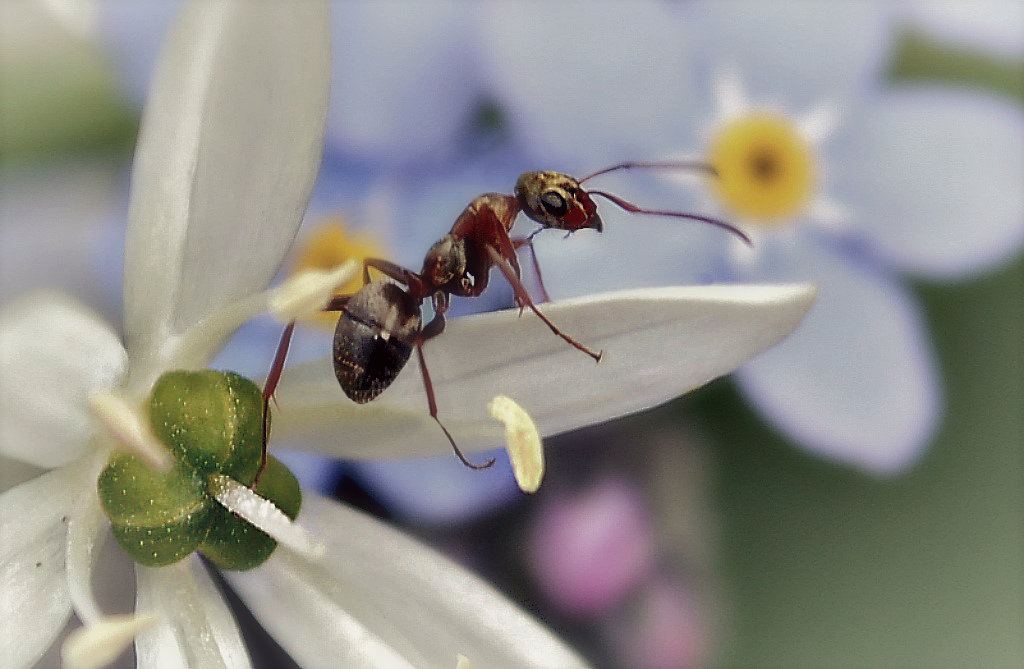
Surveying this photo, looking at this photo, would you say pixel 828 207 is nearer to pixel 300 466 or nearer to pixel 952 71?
pixel 952 71

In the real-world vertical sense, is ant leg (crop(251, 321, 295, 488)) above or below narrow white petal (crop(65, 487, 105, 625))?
above

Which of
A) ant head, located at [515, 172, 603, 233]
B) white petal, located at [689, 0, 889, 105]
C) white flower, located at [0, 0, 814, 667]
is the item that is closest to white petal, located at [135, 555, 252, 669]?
white flower, located at [0, 0, 814, 667]

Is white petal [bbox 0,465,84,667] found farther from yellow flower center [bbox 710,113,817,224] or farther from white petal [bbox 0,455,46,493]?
yellow flower center [bbox 710,113,817,224]

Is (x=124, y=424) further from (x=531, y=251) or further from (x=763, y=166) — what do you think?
(x=763, y=166)

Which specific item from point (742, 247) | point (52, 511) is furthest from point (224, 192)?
point (742, 247)

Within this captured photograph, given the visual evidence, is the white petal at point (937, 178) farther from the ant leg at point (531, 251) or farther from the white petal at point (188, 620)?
the white petal at point (188, 620)

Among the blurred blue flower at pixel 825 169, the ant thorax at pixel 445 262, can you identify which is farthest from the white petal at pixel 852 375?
the ant thorax at pixel 445 262

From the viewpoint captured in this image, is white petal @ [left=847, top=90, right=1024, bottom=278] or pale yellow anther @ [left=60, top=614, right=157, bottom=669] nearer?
pale yellow anther @ [left=60, top=614, right=157, bottom=669]

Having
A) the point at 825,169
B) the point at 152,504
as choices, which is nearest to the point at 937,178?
the point at 825,169
